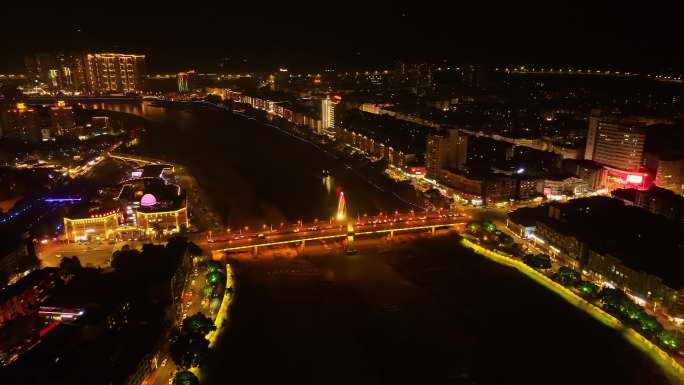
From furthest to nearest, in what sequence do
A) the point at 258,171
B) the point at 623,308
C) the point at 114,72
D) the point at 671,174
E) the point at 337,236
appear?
the point at 114,72 → the point at 258,171 → the point at 671,174 → the point at 337,236 → the point at 623,308

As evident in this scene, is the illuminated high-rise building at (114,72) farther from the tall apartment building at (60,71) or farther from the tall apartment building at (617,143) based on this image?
the tall apartment building at (617,143)

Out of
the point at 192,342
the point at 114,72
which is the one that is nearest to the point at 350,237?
the point at 192,342

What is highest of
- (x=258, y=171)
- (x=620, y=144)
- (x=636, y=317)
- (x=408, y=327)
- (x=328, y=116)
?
(x=620, y=144)

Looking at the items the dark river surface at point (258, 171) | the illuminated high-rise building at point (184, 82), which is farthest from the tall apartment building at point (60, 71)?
the dark river surface at point (258, 171)

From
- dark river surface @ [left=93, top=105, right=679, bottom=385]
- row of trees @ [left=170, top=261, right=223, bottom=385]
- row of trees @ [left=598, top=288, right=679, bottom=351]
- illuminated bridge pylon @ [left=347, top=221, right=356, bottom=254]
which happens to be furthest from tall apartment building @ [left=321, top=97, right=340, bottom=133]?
row of trees @ [left=170, top=261, right=223, bottom=385]

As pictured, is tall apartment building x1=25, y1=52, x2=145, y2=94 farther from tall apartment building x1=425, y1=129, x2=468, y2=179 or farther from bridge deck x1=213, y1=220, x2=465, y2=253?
bridge deck x1=213, y1=220, x2=465, y2=253

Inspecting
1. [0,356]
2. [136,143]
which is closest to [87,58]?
[136,143]

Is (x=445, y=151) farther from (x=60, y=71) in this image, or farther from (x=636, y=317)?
(x=60, y=71)
